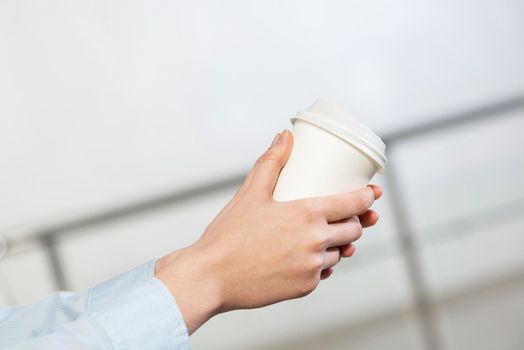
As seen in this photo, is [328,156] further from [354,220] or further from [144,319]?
[144,319]

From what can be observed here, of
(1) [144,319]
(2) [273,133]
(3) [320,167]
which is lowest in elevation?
(1) [144,319]

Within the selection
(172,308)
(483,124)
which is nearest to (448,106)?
(483,124)

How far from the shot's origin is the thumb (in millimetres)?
583

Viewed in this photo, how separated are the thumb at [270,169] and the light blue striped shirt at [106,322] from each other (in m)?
0.13

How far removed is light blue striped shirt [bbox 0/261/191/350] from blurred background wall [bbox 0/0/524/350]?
0.61m

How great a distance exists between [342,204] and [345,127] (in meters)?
0.07

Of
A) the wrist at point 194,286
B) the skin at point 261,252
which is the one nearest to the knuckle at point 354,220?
the skin at point 261,252

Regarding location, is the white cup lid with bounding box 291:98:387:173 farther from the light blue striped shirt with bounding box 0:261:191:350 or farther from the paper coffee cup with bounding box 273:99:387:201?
the light blue striped shirt with bounding box 0:261:191:350

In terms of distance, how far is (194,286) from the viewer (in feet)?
1.85

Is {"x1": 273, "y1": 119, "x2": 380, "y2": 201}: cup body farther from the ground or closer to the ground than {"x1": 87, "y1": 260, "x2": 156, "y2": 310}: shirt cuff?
farther from the ground

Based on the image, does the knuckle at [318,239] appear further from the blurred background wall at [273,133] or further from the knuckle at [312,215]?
the blurred background wall at [273,133]

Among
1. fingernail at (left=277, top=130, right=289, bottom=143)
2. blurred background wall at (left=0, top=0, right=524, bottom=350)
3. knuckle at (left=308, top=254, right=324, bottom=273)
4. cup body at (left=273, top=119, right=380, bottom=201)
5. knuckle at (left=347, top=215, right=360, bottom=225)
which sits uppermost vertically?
blurred background wall at (left=0, top=0, right=524, bottom=350)

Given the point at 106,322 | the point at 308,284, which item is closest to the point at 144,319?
the point at 106,322

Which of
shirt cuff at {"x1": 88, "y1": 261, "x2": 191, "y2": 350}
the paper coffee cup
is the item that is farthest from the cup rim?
shirt cuff at {"x1": 88, "y1": 261, "x2": 191, "y2": 350}
